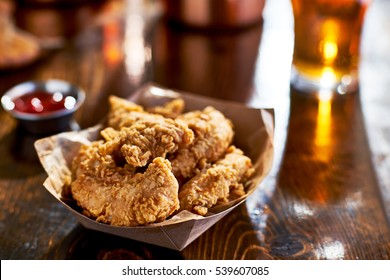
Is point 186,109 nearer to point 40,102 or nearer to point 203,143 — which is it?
point 203,143

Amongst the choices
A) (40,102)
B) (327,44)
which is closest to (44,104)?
(40,102)

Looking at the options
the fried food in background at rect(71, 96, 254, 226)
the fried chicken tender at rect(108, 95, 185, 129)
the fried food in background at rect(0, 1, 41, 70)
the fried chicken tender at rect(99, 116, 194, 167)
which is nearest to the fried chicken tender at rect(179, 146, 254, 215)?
the fried food in background at rect(71, 96, 254, 226)

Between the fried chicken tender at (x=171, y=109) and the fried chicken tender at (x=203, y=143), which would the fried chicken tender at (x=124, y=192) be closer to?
the fried chicken tender at (x=203, y=143)

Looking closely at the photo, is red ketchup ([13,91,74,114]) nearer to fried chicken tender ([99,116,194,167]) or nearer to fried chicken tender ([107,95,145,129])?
fried chicken tender ([107,95,145,129])

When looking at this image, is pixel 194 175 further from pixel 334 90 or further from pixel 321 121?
pixel 334 90

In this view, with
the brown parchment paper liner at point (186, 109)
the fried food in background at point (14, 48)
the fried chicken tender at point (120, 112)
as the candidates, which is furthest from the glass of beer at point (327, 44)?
the fried food in background at point (14, 48)
